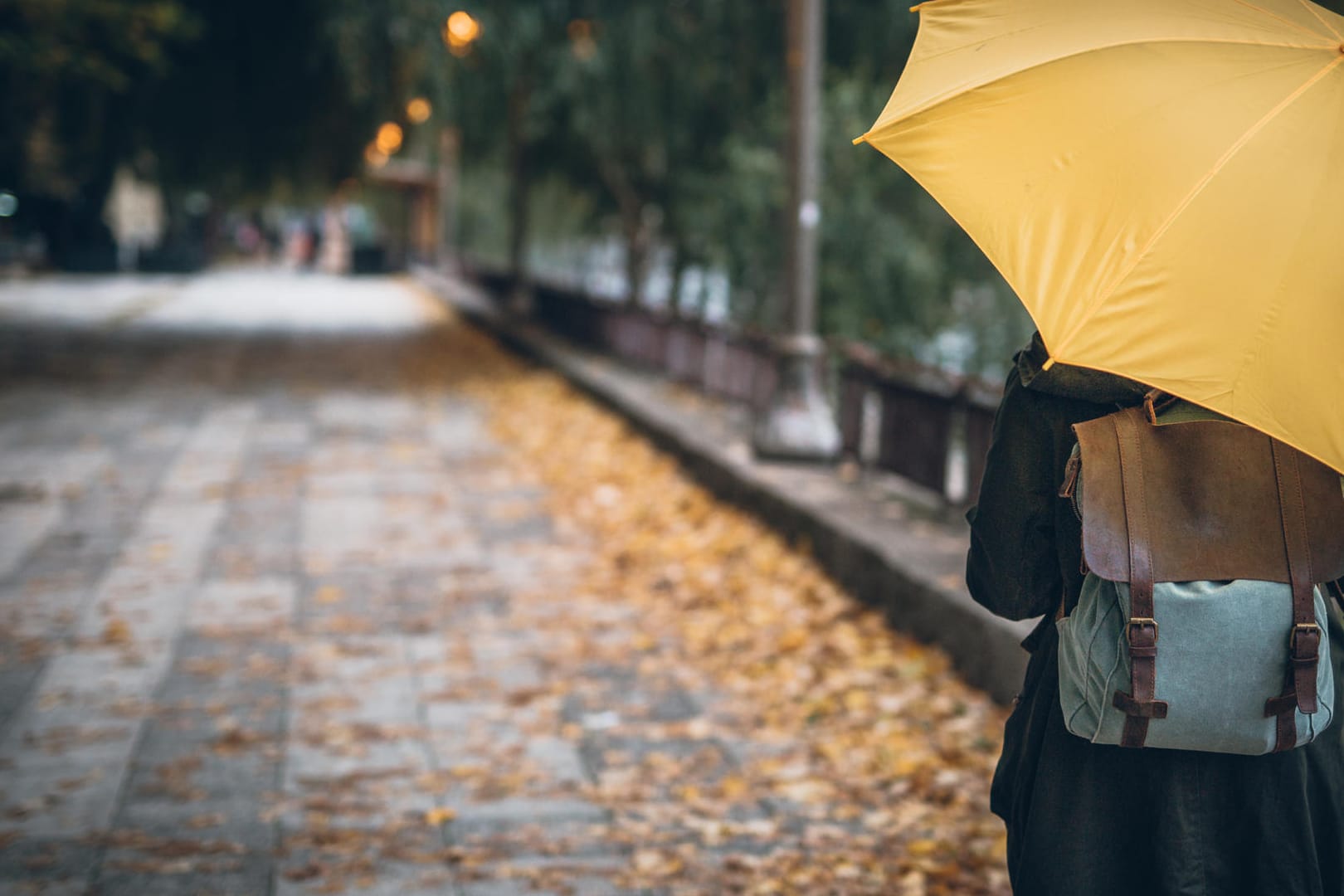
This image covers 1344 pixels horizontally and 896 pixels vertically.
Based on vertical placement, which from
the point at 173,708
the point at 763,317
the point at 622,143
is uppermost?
the point at 622,143

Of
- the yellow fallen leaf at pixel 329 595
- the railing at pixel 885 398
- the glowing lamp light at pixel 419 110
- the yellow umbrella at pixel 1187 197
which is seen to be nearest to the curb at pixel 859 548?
the railing at pixel 885 398

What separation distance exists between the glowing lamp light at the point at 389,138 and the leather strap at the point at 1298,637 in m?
22.0

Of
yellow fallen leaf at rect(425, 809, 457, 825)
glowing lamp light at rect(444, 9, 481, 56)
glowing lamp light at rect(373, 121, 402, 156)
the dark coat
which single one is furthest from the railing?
glowing lamp light at rect(373, 121, 402, 156)

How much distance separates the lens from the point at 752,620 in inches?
253

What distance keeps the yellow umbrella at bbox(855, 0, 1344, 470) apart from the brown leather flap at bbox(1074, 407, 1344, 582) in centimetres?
16

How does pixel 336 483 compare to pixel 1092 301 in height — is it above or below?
below

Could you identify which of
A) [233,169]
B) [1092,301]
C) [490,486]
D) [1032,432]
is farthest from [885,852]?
[233,169]

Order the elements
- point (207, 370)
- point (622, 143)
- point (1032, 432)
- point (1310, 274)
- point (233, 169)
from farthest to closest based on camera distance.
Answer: point (233, 169)
point (622, 143)
point (207, 370)
point (1032, 432)
point (1310, 274)

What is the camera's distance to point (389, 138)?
27.1 metres

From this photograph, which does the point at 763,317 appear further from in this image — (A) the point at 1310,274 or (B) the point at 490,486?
(A) the point at 1310,274

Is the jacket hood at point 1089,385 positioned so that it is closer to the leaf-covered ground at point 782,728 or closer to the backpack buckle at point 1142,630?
the backpack buckle at point 1142,630

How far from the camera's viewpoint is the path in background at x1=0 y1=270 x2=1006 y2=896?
4.01 metres

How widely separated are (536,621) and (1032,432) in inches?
173

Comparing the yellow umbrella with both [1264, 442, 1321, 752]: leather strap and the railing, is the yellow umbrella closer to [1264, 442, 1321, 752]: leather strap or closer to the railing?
[1264, 442, 1321, 752]: leather strap
